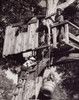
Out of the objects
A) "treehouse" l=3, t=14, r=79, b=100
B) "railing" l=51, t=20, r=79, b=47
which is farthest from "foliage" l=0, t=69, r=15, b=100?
"railing" l=51, t=20, r=79, b=47

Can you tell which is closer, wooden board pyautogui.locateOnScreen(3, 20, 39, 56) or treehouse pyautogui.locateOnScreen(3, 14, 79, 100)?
treehouse pyautogui.locateOnScreen(3, 14, 79, 100)

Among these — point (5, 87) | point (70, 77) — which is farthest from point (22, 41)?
point (70, 77)

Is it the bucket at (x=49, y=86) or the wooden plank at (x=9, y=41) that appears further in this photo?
the wooden plank at (x=9, y=41)

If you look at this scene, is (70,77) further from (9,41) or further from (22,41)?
(22,41)

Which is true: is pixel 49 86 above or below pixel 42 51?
below

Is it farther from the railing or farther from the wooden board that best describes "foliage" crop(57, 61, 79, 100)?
the railing

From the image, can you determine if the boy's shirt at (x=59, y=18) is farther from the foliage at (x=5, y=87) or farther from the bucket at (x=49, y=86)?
the foliage at (x=5, y=87)

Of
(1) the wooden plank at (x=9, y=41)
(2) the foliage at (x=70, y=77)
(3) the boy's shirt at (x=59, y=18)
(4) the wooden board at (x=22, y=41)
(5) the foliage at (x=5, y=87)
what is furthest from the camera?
(2) the foliage at (x=70, y=77)

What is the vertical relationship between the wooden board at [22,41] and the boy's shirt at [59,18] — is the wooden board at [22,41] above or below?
below

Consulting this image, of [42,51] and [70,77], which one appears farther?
[70,77]

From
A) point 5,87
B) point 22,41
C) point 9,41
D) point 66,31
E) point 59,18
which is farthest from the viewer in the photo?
point 5,87

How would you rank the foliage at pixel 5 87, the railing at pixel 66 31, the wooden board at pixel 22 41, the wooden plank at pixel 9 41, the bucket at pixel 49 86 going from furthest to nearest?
the foliage at pixel 5 87, the wooden plank at pixel 9 41, the wooden board at pixel 22 41, the railing at pixel 66 31, the bucket at pixel 49 86

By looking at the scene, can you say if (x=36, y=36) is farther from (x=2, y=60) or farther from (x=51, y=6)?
(x=2, y=60)

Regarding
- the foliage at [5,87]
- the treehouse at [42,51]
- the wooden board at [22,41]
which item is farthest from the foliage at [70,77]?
the treehouse at [42,51]
